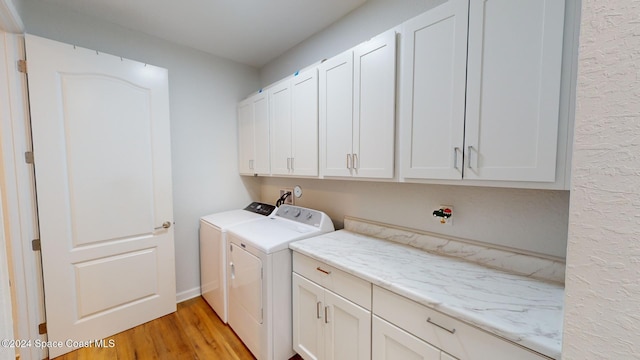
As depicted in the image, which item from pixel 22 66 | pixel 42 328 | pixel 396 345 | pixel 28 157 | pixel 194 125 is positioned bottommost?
pixel 42 328

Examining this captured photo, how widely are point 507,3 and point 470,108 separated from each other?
42 cm

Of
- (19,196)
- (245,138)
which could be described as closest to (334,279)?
(245,138)

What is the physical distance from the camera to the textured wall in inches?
14.7

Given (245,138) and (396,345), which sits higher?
(245,138)

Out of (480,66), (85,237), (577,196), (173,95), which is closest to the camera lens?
(577,196)

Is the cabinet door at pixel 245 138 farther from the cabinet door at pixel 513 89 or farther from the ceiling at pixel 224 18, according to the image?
the cabinet door at pixel 513 89

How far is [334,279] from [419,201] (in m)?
0.76

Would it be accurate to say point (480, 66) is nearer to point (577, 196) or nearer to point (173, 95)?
point (577, 196)

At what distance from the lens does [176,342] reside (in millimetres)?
1884

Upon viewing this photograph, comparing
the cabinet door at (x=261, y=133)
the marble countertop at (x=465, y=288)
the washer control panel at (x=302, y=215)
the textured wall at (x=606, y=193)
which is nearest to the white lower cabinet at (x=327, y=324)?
the marble countertop at (x=465, y=288)

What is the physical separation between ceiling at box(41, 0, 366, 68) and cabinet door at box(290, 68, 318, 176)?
53 centimetres

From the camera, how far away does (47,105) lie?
1.63 m

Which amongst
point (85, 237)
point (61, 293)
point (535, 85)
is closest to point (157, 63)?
point (85, 237)

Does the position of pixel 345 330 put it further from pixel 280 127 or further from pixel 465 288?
pixel 280 127
